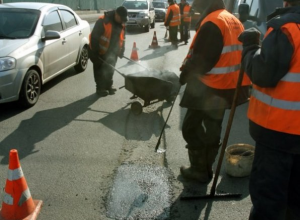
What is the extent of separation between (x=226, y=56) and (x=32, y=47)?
4124mm

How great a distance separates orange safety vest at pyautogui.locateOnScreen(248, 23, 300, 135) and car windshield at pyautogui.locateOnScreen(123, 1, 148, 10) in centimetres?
1907

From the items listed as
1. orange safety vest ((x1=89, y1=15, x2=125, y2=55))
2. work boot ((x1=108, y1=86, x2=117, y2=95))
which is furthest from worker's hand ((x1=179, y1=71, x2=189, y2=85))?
work boot ((x1=108, y1=86, x2=117, y2=95))

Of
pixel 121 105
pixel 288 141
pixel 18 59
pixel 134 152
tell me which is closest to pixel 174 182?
pixel 134 152

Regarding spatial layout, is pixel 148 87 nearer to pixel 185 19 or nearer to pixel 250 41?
pixel 250 41

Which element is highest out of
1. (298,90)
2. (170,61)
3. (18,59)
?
(298,90)

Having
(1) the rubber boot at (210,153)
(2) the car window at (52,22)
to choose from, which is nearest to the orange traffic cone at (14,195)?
(1) the rubber boot at (210,153)

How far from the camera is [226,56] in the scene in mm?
3385

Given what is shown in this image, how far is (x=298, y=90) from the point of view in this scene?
2.23 meters

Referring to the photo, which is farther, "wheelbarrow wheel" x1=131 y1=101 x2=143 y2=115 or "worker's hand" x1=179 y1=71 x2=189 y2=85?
"wheelbarrow wheel" x1=131 y1=101 x2=143 y2=115

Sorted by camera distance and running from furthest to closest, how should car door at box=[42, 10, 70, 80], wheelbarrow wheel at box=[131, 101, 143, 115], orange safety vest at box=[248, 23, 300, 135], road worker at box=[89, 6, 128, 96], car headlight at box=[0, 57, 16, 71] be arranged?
1. car door at box=[42, 10, 70, 80]
2. road worker at box=[89, 6, 128, 96]
3. wheelbarrow wheel at box=[131, 101, 143, 115]
4. car headlight at box=[0, 57, 16, 71]
5. orange safety vest at box=[248, 23, 300, 135]

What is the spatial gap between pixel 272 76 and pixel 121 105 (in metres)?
4.55

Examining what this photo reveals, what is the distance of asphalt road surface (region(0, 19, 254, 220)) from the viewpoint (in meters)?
3.46

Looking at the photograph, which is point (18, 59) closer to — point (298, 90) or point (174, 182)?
point (174, 182)

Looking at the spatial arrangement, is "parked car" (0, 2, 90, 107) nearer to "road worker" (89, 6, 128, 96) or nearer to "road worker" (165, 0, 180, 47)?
"road worker" (89, 6, 128, 96)
